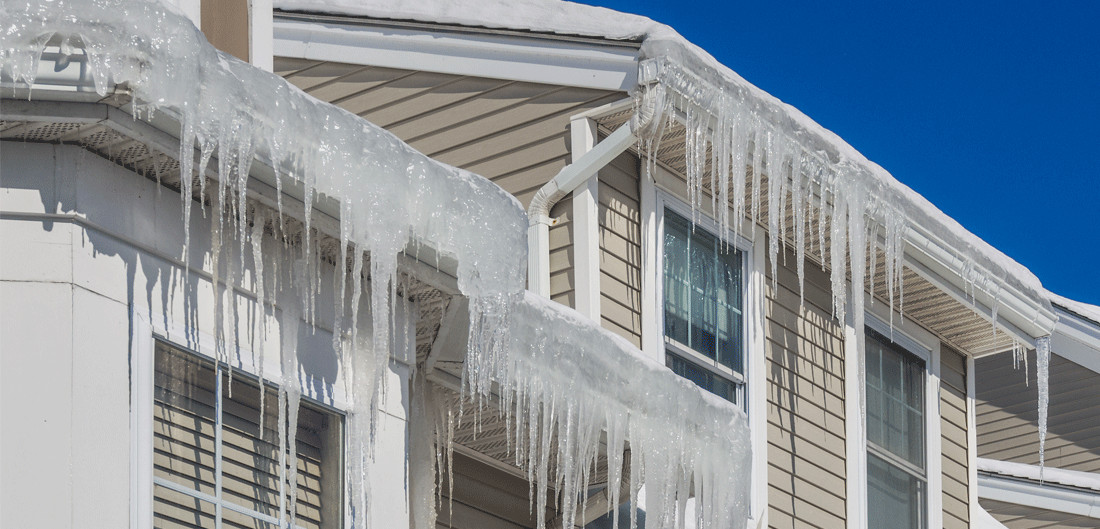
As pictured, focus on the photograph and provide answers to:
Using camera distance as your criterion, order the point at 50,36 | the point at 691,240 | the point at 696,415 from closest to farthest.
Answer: the point at 50,36
the point at 696,415
the point at 691,240

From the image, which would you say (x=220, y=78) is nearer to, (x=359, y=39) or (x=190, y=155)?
(x=190, y=155)

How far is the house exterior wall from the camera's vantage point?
5230mm

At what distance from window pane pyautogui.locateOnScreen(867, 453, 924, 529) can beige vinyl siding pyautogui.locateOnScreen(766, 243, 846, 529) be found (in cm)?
45

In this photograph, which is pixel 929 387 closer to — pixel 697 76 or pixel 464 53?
pixel 697 76

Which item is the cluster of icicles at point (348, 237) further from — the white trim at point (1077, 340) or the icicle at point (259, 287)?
the white trim at point (1077, 340)

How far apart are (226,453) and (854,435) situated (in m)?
6.26

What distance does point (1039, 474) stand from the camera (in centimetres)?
1562

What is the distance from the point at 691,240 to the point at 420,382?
3.37 metres

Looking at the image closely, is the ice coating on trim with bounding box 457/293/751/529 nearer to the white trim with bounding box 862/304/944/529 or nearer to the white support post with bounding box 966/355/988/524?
the white trim with bounding box 862/304/944/529

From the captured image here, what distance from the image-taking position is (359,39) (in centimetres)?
1097

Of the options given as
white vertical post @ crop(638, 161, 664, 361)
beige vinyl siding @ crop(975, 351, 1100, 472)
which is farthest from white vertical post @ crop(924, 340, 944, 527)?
beige vinyl siding @ crop(975, 351, 1100, 472)

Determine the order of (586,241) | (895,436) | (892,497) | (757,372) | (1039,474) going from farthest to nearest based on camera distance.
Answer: (1039,474) → (895,436) → (892,497) → (757,372) → (586,241)

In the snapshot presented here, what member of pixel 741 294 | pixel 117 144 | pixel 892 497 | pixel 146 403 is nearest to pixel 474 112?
pixel 741 294

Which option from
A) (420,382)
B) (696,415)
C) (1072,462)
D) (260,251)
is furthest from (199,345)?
(1072,462)
